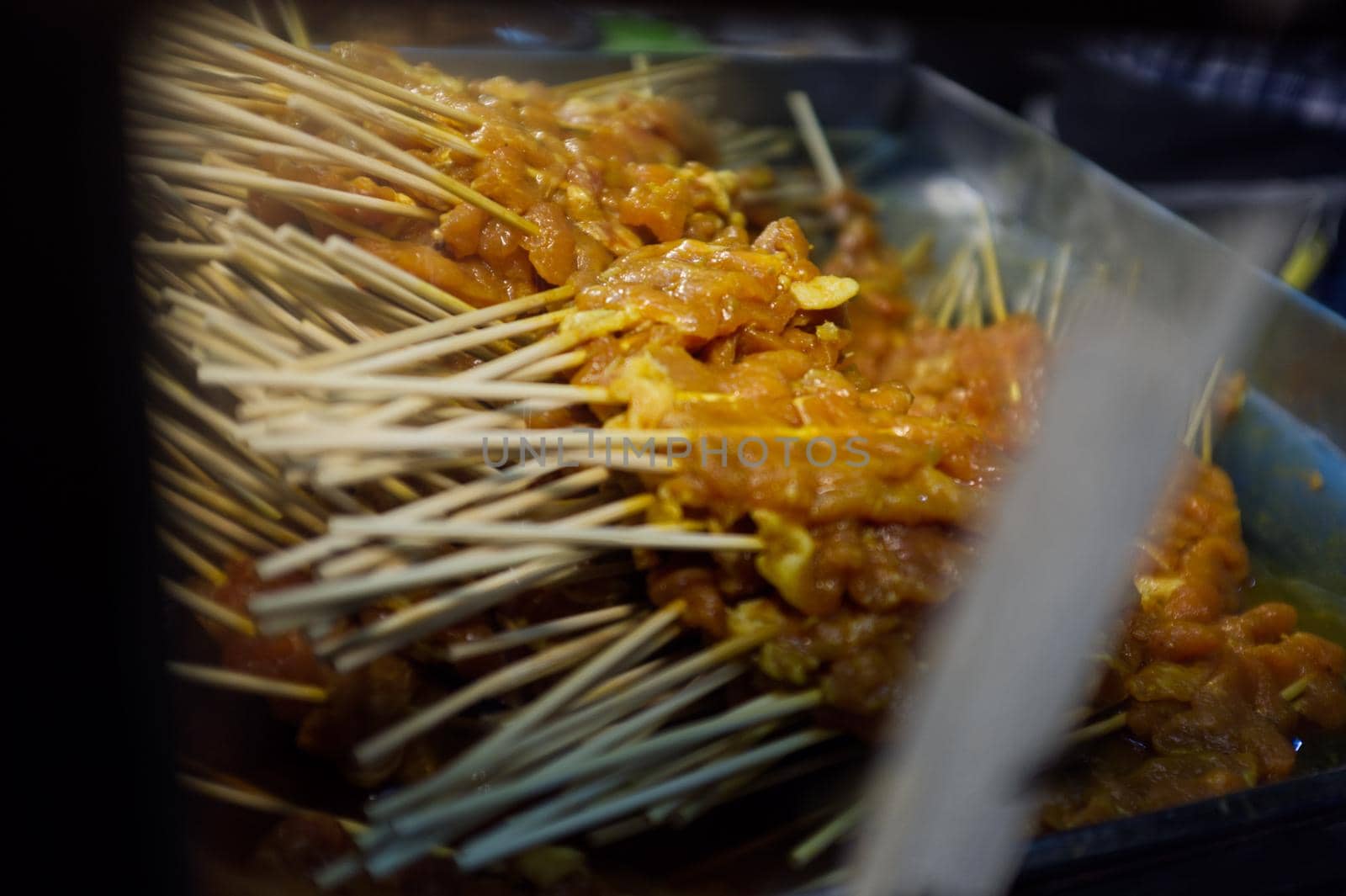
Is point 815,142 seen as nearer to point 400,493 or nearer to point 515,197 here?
point 515,197

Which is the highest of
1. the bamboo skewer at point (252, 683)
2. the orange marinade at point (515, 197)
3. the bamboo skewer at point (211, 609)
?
the orange marinade at point (515, 197)

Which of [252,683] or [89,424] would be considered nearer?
[89,424]

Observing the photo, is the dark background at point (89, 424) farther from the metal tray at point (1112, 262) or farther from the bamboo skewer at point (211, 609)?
the metal tray at point (1112, 262)

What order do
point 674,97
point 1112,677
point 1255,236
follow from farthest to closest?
1. point 674,97
2. point 1255,236
3. point 1112,677

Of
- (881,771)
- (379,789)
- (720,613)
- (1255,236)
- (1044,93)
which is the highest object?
(1044,93)

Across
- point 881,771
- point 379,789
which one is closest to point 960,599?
point 881,771

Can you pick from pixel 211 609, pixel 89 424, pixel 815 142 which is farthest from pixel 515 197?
pixel 815 142

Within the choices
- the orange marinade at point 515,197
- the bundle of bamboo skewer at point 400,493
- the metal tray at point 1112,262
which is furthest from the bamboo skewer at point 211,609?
the metal tray at point 1112,262

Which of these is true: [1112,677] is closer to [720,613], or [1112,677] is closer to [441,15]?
[720,613]

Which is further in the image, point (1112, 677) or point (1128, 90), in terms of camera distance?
point (1128, 90)
